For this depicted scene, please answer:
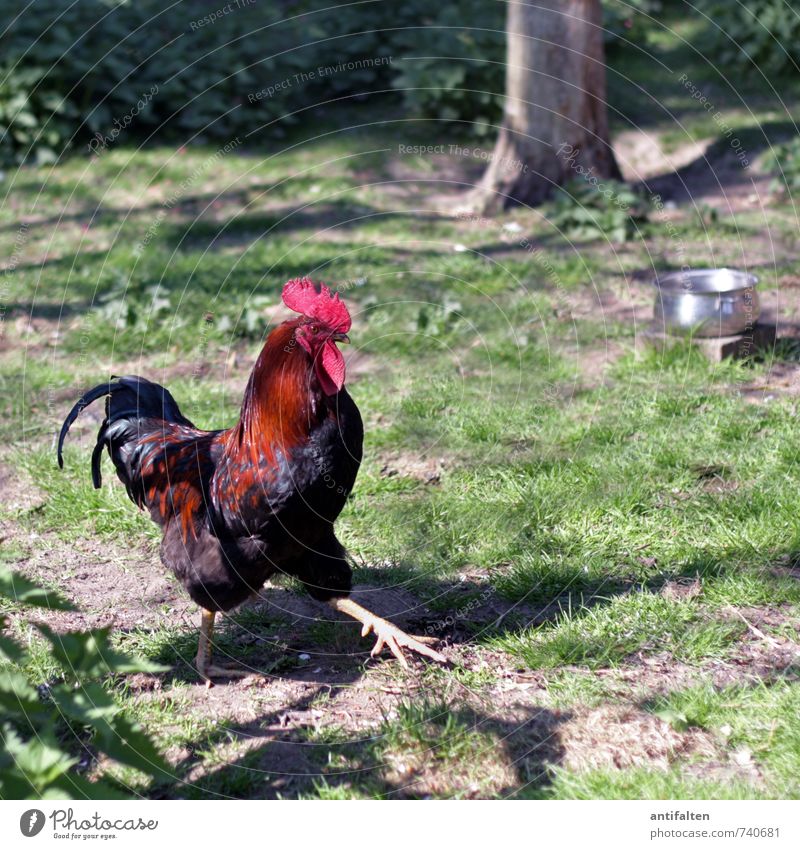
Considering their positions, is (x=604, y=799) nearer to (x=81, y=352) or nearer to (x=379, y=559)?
(x=379, y=559)

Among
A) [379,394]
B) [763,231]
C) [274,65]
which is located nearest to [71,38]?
[274,65]

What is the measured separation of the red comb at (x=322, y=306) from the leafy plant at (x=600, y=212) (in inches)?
202

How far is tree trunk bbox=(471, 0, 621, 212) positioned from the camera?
29.3 feet

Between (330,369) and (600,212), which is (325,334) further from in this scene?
(600,212)

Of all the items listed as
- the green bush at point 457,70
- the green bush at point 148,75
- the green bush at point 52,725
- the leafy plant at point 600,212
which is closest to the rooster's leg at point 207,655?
the green bush at point 52,725

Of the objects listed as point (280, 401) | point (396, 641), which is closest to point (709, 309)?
point (396, 641)

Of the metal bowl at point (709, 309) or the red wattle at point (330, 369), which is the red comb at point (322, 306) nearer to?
the red wattle at point (330, 369)

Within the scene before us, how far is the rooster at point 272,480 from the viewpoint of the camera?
3.90 meters

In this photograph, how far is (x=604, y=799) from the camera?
3.36m

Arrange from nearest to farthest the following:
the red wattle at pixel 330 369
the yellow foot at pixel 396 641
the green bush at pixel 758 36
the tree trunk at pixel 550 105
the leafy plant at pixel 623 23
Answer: the red wattle at pixel 330 369 → the yellow foot at pixel 396 641 → the tree trunk at pixel 550 105 → the green bush at pixel 758 36 → the leafy plant at pixel 623 23

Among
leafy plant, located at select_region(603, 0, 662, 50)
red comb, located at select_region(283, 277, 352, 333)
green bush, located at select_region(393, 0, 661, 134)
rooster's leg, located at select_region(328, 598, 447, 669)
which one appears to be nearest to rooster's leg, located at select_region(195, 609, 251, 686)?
rooster's leg, located at select_region(328, 598, 447, 669)

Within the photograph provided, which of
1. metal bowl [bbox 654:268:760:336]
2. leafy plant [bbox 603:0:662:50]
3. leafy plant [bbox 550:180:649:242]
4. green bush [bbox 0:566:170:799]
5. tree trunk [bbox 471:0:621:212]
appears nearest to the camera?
green bush [bbox 0:566:170:799]

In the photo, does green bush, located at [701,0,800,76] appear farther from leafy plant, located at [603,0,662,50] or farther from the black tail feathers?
the black tail feathers

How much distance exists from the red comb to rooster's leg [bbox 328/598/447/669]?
1296 millimetres
